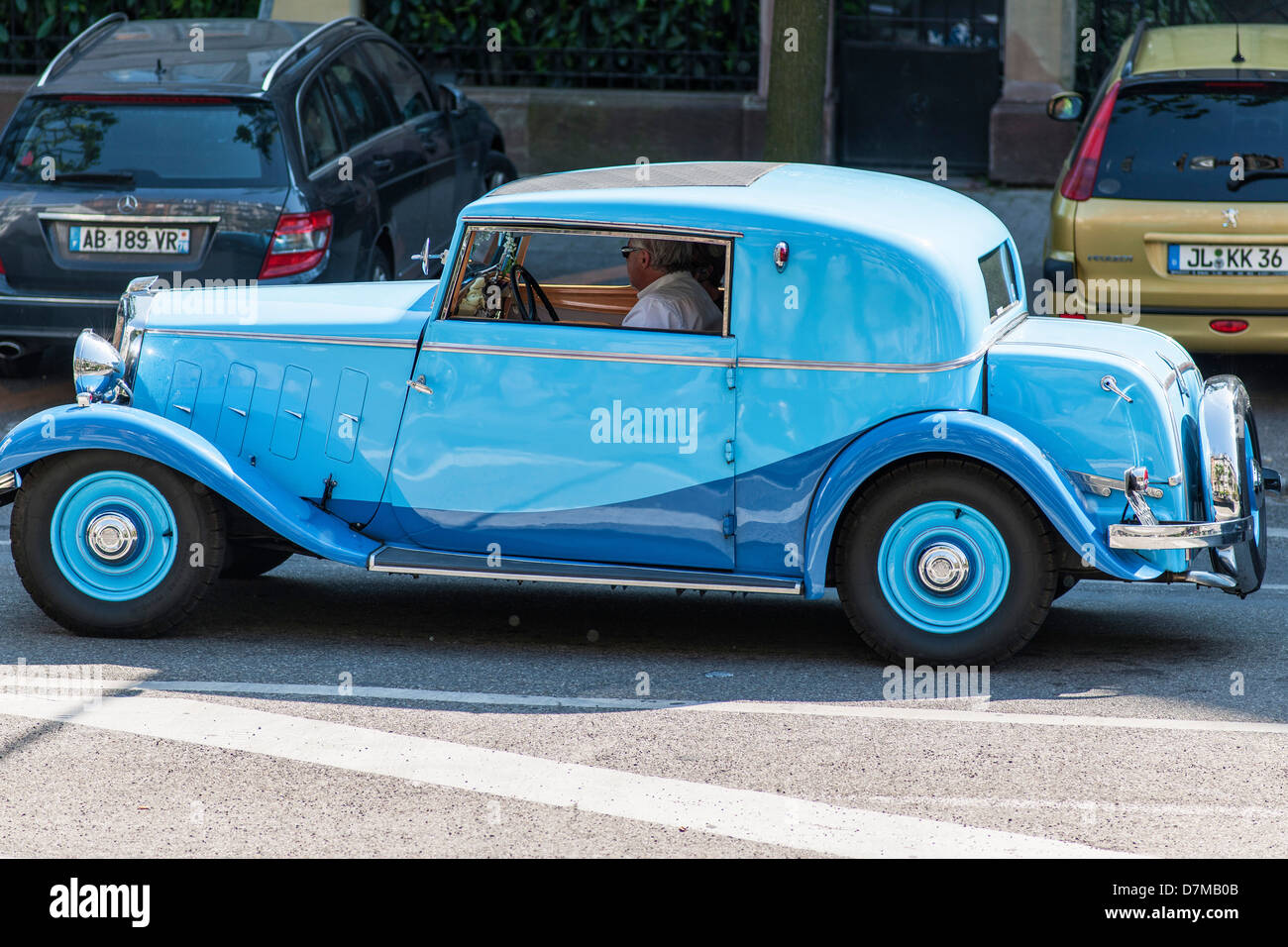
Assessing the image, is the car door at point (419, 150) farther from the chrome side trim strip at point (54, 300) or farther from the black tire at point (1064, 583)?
the black tire at point (1064, 583)

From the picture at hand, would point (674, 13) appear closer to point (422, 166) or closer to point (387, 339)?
point (422, 166)

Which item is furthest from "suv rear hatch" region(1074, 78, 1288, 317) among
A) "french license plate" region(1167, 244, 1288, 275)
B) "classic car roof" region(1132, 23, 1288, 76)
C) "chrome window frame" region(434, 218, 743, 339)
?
"chrome window frame" region(434, 218, 743, 339)

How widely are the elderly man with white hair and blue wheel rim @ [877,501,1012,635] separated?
92 cm

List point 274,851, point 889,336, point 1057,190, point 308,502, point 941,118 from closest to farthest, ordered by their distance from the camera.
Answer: point 274,851, point 889,336, point 308,502, point 1057,190, point 941,118

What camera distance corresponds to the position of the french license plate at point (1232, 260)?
8930 millimetres

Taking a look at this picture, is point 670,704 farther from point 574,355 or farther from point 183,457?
point 183,457

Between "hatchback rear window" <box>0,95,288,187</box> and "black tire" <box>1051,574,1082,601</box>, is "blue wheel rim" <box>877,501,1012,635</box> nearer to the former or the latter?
"black tire" <box>1051,574,1082,601</box>

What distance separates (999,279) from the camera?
6289 millimetres

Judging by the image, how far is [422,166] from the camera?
1072 cm

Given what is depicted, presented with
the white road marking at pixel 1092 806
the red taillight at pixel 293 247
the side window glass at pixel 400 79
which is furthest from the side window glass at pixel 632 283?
the side window glass at pixel 400 79

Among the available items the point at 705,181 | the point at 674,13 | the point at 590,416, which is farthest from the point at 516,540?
the point at 674,13

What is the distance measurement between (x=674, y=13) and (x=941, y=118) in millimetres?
2459

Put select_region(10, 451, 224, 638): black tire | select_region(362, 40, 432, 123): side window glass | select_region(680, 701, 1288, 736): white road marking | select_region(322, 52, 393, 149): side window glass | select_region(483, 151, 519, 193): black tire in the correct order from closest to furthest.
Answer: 1. select_region(680, 701, 1288, 736): white road marking
2. select_region(10, 451, 224, 638): black tire
3. select_region(322, 52, 393, 149): side window glass
4. select_region(362, 40, 432, 123): side window glass
5. select_region(483, 151, 519, 193): black tire

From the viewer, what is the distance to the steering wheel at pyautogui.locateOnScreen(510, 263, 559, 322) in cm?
621
